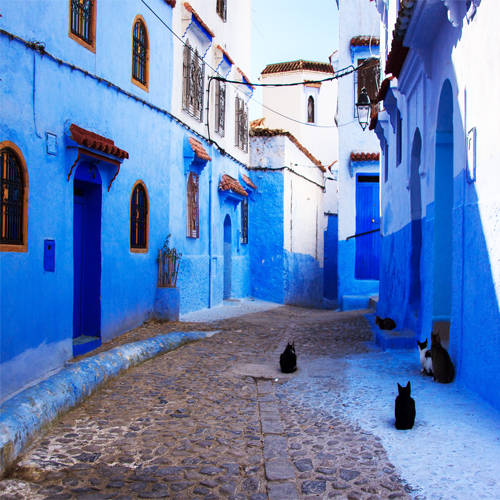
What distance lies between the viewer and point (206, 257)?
13.9m

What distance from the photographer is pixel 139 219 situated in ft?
33.2

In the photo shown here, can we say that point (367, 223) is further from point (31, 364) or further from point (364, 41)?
point (31, 364)

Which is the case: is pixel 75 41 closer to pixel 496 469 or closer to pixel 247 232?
pixel 496 469

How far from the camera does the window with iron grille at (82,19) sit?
7594 mm

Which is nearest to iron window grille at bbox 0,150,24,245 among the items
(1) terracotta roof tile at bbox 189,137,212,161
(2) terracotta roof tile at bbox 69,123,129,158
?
(2) terracotta roof tile at bbox 69,123,129,158

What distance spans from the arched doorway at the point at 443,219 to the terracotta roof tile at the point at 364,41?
11.3m

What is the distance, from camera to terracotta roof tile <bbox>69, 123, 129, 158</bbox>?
7156 millimetres

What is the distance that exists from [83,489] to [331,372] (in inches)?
155

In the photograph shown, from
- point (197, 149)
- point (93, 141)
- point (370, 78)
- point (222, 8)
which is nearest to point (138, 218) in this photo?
point (93, 141)

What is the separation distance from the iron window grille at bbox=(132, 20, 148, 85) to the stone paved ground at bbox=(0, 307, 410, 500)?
217 inches

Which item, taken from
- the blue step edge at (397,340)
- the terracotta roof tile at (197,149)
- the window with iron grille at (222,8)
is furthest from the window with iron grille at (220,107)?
the blue step edge at (397,340)

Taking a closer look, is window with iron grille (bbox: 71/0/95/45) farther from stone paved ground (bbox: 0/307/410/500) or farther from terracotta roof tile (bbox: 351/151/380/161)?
terracotta roof tile (bbox: 351/151/380/161)

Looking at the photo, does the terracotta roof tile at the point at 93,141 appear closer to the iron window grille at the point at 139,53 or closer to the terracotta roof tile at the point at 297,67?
the iron window grille at the point at 139,53

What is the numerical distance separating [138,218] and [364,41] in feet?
34.6
